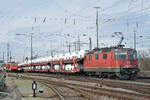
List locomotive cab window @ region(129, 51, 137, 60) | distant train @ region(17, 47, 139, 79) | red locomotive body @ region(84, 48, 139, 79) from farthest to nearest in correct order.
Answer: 1. locomotive cab window @ region(129, 51, 137, 60)
2. distant train @ region(17, 47, 139, 79)
3. red locomotive body @ region(84, 48, 139, 79)

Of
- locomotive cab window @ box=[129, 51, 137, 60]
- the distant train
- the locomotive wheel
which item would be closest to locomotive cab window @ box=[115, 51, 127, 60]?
the distant train

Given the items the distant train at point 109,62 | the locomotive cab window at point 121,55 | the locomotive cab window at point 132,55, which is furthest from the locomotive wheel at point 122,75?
the locomotive cab window at point 132,55

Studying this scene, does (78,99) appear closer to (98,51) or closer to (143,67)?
(98,51)

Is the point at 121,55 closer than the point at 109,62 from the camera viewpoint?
Yes

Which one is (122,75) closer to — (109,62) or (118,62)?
(118,62)

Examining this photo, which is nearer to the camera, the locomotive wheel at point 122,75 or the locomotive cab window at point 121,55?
the locomotive wheel at point 122,75

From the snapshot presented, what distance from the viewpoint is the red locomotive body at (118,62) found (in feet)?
77.1

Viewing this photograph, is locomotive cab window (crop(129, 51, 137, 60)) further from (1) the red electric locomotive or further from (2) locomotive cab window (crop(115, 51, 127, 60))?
(2) locomotive cab window (crop(115, 51, 127, 60))

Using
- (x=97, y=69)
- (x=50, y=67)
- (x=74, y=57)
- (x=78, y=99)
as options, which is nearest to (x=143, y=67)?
(x=50, y=67)

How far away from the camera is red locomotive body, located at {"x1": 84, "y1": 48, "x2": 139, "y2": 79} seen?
23505mm

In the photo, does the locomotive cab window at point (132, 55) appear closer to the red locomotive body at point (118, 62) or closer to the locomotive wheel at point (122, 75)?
the red locomotive body at point (118, 62)

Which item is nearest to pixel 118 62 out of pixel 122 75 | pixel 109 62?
pixel 109 62

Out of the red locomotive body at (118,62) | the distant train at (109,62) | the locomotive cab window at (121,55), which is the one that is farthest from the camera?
the locomotive cab window at (121,55)

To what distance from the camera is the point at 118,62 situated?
23.7 metres
